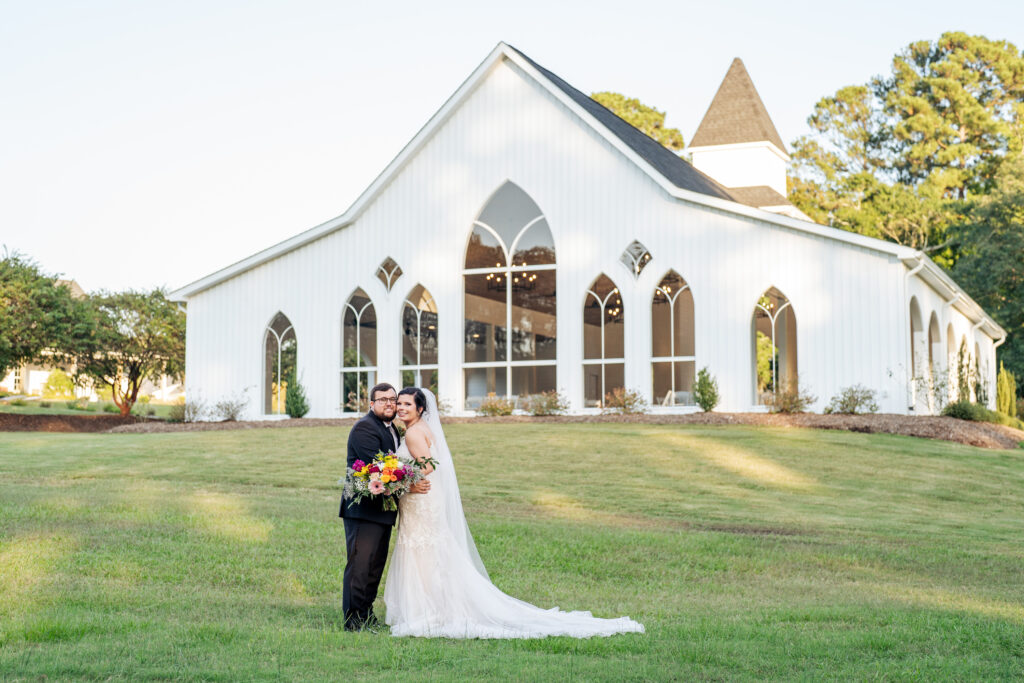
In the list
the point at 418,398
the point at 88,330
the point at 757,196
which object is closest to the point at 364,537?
the point at 418,398

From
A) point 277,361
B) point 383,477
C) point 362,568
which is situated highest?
point 277,361

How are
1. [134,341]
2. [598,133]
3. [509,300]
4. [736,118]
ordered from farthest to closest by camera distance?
1. [736,118]
2. [134,341]
3. [509,300]
4. [598,133]

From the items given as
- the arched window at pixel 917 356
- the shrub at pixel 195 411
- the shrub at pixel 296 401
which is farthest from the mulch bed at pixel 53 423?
the arched window at pixel 917 356

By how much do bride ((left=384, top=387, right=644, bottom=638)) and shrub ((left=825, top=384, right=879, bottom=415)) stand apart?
16428 mm

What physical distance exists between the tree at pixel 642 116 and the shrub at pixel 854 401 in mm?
33988

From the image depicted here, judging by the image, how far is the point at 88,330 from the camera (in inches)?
1310

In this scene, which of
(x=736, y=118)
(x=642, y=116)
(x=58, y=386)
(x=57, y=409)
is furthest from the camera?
(x=642, y=116)

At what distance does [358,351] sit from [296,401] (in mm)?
2135

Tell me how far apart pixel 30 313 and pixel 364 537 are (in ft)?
88.1

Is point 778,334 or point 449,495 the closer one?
point 449,495

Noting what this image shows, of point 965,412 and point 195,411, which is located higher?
point 195,411

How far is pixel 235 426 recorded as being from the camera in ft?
85.3

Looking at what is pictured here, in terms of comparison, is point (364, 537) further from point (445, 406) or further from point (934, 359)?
point (934, 359)

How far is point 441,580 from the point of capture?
787cm
